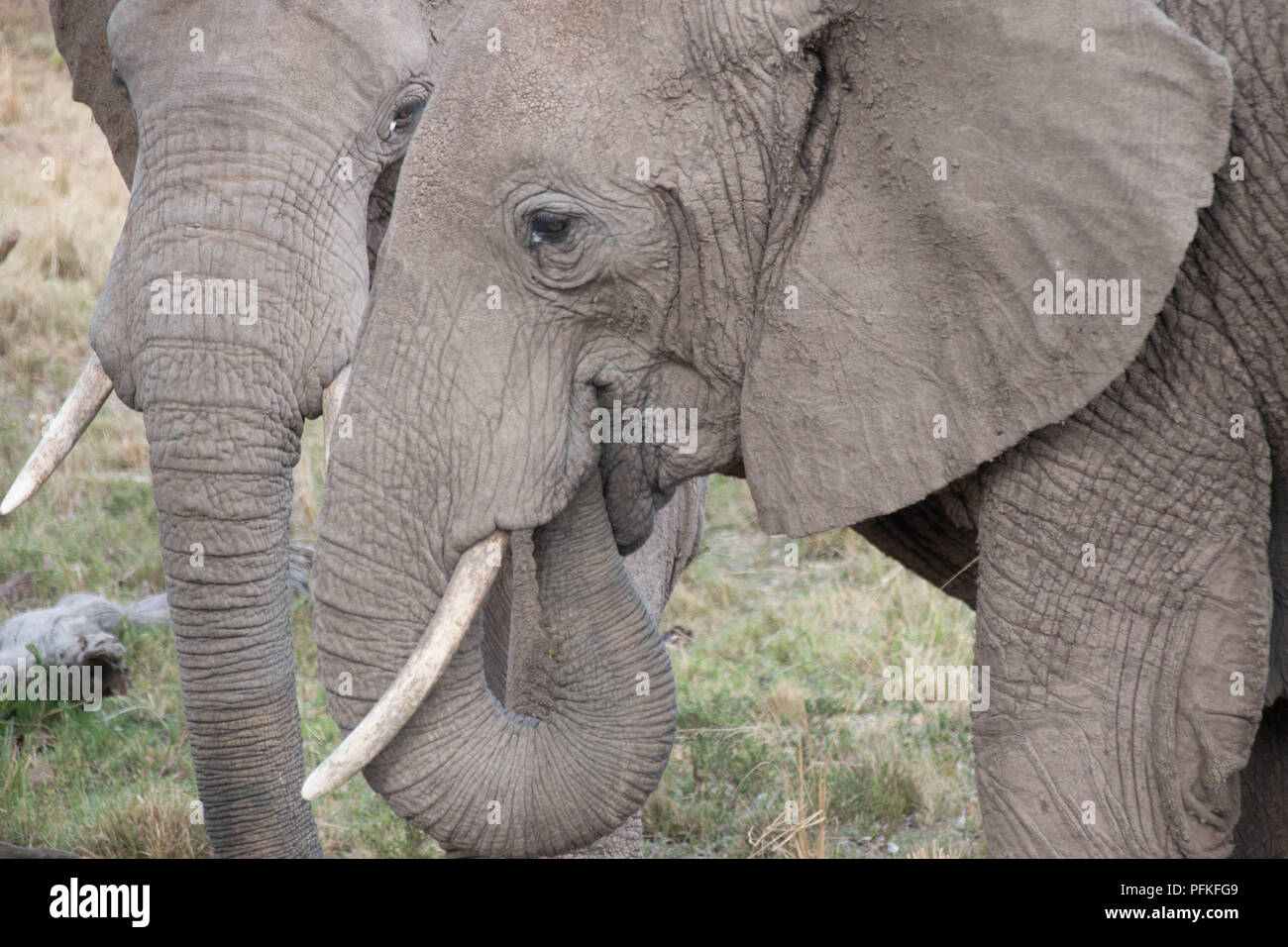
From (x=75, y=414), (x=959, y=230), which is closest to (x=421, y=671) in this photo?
(x=959, y=230)

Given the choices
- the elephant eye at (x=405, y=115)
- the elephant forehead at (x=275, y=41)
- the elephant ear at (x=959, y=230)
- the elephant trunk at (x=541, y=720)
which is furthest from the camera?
the elephant eye at (x=405, y=115)

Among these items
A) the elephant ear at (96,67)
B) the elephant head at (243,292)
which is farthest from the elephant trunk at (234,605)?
the elephant ear at (96,67)

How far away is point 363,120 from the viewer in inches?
142

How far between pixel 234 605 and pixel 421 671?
1.23 metres

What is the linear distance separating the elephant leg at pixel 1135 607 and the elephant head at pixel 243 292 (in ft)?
5.46

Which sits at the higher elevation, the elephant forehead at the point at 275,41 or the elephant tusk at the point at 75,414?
the elephant forehead at the point at 275,41

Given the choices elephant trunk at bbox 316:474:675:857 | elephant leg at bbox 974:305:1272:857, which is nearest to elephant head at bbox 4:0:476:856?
elephant trunk at bbox 316:474:675:857

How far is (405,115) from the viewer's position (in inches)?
146

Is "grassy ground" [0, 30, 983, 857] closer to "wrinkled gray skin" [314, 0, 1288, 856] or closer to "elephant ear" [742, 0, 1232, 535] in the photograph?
"wrinkled gray skin" [314, 0, 1288, 856]

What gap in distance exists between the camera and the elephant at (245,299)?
11.2 feet

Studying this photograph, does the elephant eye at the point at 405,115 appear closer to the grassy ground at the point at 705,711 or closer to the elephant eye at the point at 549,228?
the elephant eye at the point at 549,228

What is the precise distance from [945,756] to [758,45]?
285 centimetres

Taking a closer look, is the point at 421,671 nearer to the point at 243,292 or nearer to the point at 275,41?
the point at 243,292
